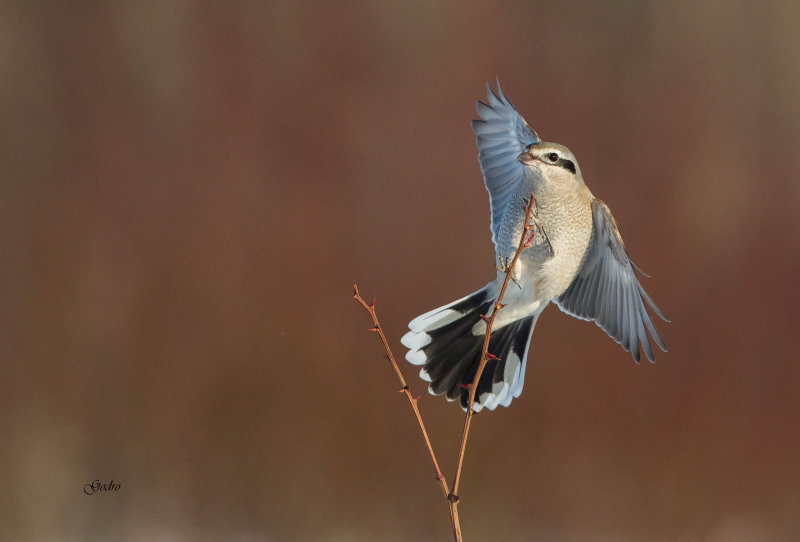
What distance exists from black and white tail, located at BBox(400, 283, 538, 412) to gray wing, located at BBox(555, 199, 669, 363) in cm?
10

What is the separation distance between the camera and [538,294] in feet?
4.19

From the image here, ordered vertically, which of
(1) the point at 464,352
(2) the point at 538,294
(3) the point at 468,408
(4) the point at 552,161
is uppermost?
(4) the point at 552,161

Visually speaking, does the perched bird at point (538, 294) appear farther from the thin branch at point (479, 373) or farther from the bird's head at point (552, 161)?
the thin branch at point (479, 373)

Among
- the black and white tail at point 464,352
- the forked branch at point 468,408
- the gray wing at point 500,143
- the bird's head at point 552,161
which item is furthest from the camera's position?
the gray wing at point 500,143

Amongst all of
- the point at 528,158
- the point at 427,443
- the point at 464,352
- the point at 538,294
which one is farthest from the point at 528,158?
the point at 427,443

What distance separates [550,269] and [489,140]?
44 centimetres

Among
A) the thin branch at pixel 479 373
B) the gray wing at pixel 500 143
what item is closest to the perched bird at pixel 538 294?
the gray wing at pixel 500 143

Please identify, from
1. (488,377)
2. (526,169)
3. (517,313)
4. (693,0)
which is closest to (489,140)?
(526,169)

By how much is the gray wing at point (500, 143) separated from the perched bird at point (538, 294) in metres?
0.18

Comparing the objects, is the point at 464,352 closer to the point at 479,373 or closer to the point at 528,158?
the point at 528,158

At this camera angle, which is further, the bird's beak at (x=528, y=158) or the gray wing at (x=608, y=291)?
the gray wing at (x=608, y=291)

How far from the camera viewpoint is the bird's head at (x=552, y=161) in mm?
1138

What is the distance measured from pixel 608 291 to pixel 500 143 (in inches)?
16.8

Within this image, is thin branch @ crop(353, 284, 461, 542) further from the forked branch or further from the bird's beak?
the bird's beak
